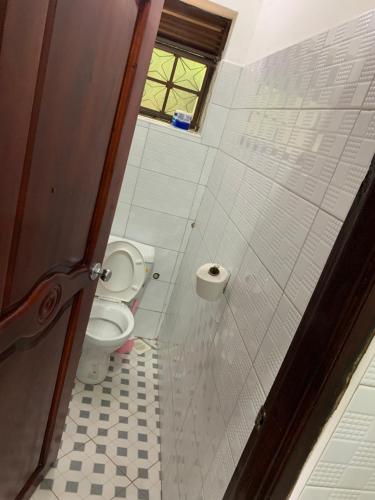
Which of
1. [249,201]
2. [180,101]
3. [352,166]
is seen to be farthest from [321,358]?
[180,101]

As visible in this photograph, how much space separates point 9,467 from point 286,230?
110 cm

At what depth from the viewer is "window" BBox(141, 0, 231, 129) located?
2.12 metres

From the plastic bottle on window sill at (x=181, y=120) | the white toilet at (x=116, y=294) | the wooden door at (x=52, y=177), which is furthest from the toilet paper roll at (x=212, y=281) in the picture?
the plastic bottle on window sill at (x=181, y=120)

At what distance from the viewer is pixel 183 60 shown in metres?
2.29

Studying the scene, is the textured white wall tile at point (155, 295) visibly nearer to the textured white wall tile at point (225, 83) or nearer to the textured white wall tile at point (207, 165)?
the textured white wall tile at point (207, 165)

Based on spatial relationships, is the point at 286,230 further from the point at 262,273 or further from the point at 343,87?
the point at 343,87

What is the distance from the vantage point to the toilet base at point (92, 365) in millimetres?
2027

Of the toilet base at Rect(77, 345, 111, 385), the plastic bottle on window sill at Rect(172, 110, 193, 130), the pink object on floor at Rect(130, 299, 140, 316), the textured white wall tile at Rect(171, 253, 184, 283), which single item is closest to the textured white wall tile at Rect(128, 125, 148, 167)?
the plastic bottle on window sill at Rect(172, 110, 193, 130)

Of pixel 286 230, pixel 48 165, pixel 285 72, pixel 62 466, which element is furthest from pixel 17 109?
pixel 62 466

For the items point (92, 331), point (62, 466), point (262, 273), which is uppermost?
point (262, 273)

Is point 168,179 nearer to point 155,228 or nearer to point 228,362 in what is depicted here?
point 155,228

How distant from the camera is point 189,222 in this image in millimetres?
2330

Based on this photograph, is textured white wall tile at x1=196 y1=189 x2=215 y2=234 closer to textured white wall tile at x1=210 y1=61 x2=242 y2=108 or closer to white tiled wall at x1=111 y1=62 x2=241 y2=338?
white tiled wall at x1=111 y1=62 x2=241 y2=338

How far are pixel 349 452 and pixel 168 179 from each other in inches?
69.6
